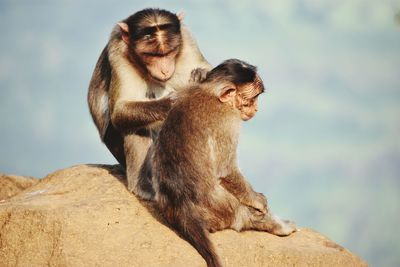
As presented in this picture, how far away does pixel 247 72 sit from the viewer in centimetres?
833

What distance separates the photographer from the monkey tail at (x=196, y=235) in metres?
7.59

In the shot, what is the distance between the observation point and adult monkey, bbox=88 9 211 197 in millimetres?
9352

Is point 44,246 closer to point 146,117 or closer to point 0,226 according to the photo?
point 0,226

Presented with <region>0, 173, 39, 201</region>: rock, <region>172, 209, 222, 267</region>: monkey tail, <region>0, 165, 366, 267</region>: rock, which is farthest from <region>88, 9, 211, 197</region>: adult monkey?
<region>0, 173, 39, 201</region>: rock

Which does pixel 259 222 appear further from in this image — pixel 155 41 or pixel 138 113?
Answer: pixel 155 41

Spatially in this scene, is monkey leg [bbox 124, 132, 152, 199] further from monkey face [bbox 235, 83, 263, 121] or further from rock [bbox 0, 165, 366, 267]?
monkey face [bbox 235, 83, 263, 121]

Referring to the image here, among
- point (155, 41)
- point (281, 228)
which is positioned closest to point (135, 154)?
point (155, 41)

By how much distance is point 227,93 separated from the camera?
27.3 ft

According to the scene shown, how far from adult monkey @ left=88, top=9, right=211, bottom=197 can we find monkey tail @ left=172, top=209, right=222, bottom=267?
4.33 ft

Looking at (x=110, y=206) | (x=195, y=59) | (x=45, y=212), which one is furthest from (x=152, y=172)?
(x=195, y=59)

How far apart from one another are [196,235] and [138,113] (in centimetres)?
209

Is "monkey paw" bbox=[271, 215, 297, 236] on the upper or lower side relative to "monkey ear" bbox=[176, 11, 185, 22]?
lower

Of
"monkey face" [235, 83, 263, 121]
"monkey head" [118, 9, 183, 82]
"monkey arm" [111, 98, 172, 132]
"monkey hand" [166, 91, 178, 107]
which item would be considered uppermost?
"monkey head" [118, 9, 183, 82]

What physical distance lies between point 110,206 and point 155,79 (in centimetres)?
187
